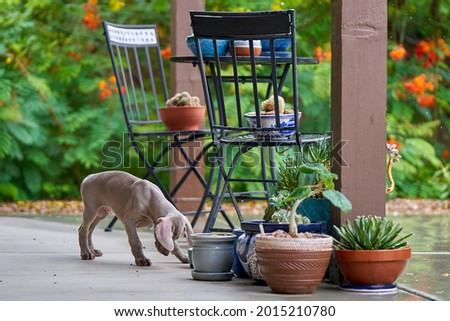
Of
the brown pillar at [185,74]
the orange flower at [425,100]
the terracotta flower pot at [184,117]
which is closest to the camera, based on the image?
the terracotta flower pot at [184,117]

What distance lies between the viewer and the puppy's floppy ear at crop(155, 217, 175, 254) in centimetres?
378

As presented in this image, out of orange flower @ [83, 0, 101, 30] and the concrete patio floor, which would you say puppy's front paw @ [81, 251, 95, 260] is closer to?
the concrete patio floor

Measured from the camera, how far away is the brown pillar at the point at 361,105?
346 cm

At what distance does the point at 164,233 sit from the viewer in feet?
12.4

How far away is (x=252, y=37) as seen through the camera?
3906 mm

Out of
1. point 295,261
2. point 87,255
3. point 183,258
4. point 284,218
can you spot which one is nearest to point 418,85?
point 183,258

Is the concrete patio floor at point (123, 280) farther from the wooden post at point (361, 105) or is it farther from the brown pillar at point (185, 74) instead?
the brown pillar at point (185, 74)

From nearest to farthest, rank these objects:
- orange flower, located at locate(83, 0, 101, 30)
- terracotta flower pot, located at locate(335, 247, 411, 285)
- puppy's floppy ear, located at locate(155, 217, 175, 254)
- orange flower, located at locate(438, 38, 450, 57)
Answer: terracotta flower pot, located at locate(335, 247, 411, 285) < puppy's floppy ear, located at locate(155, 217, 175, 254) < orange flower, located at locate(83, 0, 101, 30) < orange flower, located at locate(438, 38, 450, 57)

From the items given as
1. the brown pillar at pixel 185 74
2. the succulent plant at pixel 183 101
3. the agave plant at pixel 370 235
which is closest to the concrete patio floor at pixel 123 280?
the agave plant at pixel 370 235

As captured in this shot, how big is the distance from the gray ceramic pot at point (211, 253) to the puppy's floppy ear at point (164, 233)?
0.65 ft

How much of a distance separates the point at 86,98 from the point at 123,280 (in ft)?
15.0

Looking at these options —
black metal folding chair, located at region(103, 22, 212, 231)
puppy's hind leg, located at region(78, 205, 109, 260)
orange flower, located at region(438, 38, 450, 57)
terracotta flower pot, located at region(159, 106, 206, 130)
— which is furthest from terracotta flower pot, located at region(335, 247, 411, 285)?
orange flower, located at region(438, 38, 450, 57)

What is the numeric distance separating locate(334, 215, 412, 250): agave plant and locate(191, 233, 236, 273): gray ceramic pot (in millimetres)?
483
